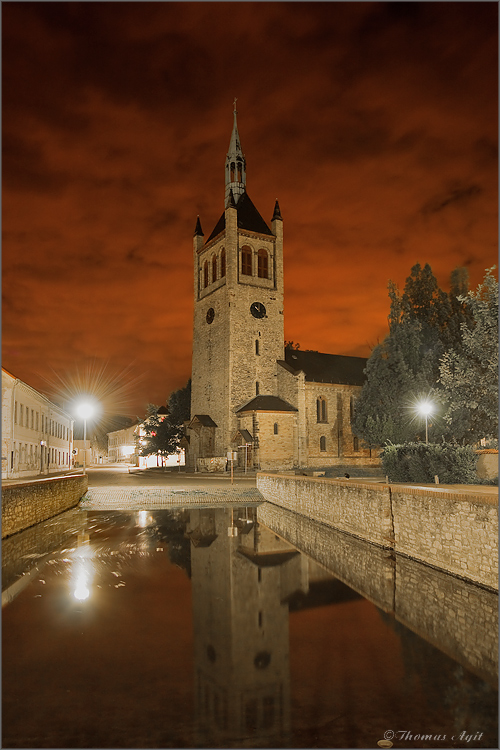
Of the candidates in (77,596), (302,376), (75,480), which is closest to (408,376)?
(302,376)

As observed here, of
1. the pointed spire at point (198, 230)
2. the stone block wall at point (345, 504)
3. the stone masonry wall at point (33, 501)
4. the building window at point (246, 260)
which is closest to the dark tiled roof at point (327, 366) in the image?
the building window at point (246, 260)

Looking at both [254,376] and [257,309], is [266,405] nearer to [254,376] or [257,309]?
[254,376]

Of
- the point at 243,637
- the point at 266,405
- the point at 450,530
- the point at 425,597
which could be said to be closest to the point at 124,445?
the point at 266,405

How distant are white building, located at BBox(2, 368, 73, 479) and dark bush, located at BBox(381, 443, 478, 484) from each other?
23.3m

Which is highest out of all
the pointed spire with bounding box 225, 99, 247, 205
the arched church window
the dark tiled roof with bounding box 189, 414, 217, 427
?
the pointed spire with bounding box 225, 99, 247, 205

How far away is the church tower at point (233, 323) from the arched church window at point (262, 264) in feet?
0.33

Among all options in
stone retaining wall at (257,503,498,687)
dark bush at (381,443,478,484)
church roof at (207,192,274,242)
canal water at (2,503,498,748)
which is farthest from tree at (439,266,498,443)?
church roof at (207,192,274,242)

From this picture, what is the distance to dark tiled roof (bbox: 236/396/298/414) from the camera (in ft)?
143

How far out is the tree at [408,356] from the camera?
1419 inches

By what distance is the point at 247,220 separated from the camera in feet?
168

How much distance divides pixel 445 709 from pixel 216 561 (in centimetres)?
889

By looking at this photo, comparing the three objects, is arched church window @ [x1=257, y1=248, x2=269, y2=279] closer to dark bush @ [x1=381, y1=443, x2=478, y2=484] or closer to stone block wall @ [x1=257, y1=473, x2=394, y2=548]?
stone block wall @ [x1=257, y1=473, x2=394, y2=548]

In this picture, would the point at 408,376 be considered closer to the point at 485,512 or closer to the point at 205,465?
the point at 205,465

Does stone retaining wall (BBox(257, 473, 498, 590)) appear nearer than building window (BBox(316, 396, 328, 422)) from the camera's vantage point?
Yes
